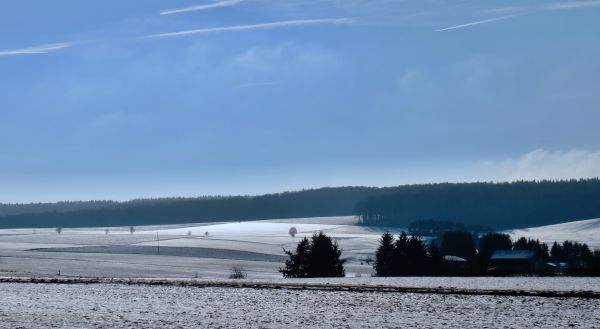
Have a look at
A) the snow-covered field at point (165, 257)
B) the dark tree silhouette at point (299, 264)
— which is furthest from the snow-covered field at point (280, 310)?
the dark tree silhouette at point (299, 264)

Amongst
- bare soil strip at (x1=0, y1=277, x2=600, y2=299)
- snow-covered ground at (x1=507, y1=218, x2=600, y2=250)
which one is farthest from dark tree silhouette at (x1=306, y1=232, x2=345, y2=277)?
snow-covered ground at (x1=507, y1=218, x2=600, y2=250)

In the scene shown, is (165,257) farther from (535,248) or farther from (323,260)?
(535,248)

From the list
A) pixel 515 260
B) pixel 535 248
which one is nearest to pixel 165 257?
pixel 515 260

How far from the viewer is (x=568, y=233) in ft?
546

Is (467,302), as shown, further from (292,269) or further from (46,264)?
(46,264)

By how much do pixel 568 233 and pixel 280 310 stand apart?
148715mm

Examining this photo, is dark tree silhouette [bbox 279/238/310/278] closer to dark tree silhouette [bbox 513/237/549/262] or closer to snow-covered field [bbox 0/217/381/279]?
snow-covered field [bbox 0/217/381/279]

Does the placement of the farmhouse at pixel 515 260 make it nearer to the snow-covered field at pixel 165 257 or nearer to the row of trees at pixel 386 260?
the row of trees at pixel 386 260

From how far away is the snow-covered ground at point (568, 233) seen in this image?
145762 mm

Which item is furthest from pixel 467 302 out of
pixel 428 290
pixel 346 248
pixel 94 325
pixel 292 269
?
pixel 346 248

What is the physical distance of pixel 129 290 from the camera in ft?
120

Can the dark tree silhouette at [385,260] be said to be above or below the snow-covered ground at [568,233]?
below

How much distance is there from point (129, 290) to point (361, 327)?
1704 cm

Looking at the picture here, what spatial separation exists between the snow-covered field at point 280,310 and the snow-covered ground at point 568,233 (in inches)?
4122
